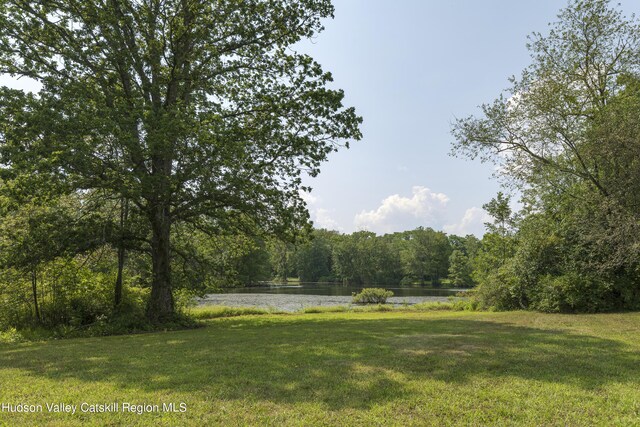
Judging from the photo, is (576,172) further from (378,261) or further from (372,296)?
(378,261)

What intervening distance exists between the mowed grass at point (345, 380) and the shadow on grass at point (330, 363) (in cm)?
3

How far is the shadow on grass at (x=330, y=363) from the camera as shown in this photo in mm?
6160

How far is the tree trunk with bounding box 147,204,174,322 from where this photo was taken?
1562cm

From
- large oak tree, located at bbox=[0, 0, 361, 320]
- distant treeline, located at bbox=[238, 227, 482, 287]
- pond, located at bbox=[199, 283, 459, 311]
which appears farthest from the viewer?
distant treeline, located at bbox=[238, 227, 482, 287]

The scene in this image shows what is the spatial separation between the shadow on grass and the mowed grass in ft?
0.10

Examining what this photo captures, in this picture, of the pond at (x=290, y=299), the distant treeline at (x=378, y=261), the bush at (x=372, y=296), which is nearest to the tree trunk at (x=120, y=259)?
the pond at (x=290, y=299)

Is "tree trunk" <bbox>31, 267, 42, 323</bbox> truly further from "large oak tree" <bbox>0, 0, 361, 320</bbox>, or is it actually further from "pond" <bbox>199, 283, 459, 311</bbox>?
"pond" <bbox>199, 283, 459, 311</bbox>

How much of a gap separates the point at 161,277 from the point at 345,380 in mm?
11630

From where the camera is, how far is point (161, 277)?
15906 millimetres

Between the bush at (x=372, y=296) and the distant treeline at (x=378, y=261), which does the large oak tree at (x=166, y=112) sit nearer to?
the bush at (x=372, y=296)

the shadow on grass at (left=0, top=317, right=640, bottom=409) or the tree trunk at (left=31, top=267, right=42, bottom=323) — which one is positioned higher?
the tree trunk at (left=31, top=267, right=42, bottom=323)

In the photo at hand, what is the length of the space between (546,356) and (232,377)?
6297 millimetres

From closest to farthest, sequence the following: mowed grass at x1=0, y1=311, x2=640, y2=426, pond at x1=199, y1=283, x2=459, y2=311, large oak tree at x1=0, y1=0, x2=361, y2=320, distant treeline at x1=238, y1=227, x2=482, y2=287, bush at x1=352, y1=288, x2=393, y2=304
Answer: mowed grass at x1=0, y1=311, x2=640, y2=426 → large oak tree at x1=0, y1=0, x2=361, y2=320 → pond at x1=199, y1=283, x2=459, y2=311 → bush at x1=352, y1=288, x2=393, y2=304 → distant treeline at x1=238, y1=227, x2=482, y2=287

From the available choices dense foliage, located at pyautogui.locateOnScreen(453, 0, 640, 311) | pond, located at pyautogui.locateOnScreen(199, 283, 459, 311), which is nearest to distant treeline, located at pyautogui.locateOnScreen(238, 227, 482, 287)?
pond, located at pyautogui.locateOnScreen(199, 283, 459, 311)
